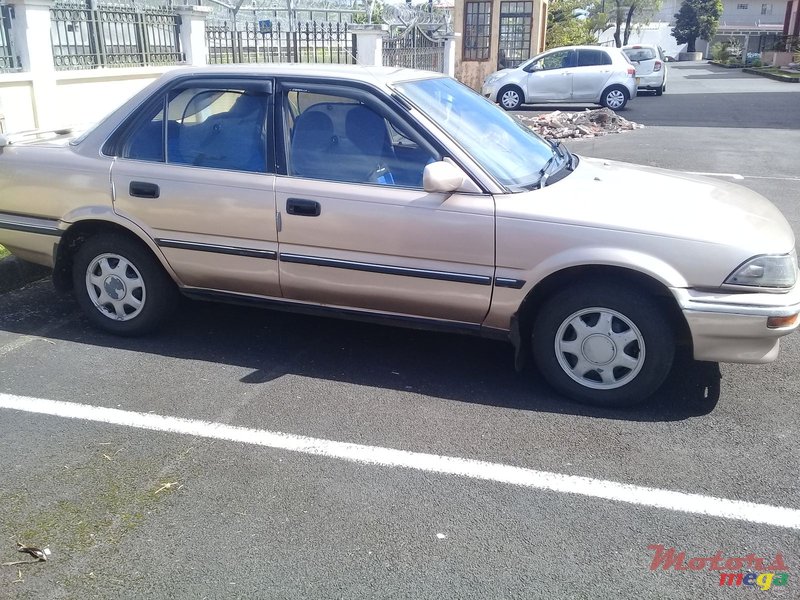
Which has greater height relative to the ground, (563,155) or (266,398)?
(563,155)

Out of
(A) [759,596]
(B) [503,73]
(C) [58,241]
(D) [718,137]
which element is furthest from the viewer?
(B) [503,73]

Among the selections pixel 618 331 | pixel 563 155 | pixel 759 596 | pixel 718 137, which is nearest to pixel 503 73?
pixel 718 137

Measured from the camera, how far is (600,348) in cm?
416

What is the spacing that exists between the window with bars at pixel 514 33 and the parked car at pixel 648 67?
11.5ft

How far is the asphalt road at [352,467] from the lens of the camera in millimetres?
2928

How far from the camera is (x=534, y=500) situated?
11.1 ft

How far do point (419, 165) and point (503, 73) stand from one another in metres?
17.5

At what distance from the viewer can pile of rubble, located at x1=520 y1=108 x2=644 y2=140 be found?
15.5 metres

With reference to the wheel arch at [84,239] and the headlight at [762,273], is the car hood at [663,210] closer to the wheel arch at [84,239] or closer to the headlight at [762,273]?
the headlight at [762,273]

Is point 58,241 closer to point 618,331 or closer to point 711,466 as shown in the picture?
point 618,331

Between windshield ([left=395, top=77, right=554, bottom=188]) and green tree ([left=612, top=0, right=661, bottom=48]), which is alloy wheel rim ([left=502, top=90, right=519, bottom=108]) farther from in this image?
green tree ([left=612, top=0, right=661, bottom=48])

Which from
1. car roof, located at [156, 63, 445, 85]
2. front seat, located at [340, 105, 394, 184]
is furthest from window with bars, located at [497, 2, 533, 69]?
front seat, located at [340, 105, 394, 184]

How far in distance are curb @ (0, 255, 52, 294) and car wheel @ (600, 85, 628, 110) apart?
17195mm

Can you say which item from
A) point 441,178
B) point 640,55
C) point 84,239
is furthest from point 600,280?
point 640,55
